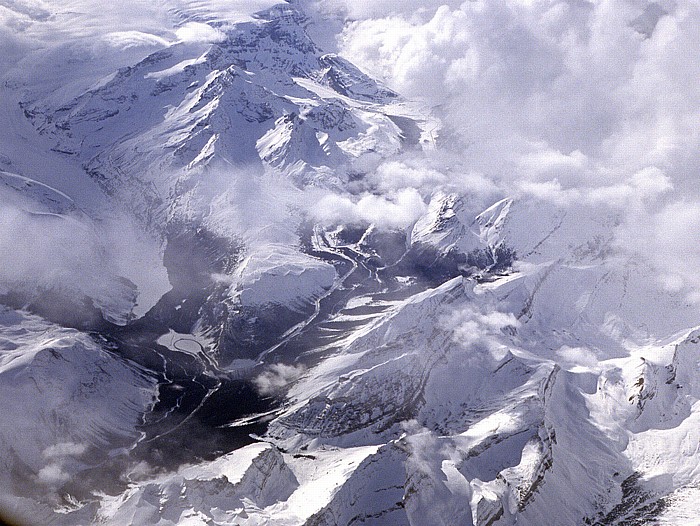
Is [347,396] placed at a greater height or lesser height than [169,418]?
greater

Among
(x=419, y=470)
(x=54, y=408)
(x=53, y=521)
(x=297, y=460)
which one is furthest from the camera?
(x=54, y=408)

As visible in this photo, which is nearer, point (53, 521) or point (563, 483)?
point (53, 521)

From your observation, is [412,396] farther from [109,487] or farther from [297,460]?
[109,487]

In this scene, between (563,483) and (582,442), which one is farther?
(582,442)

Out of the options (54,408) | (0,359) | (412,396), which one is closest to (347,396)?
(412,396)

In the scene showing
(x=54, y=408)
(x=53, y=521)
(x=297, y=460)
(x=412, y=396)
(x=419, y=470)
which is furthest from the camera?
(x=412, y=396)

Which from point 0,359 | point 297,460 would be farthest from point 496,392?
point 0,359

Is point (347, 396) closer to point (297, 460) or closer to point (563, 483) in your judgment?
point (297, 460)

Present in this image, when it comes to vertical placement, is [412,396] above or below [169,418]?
above

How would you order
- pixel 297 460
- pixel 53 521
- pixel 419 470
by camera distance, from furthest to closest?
pixel 297 460, pixel 419 470, pixel 53 521
